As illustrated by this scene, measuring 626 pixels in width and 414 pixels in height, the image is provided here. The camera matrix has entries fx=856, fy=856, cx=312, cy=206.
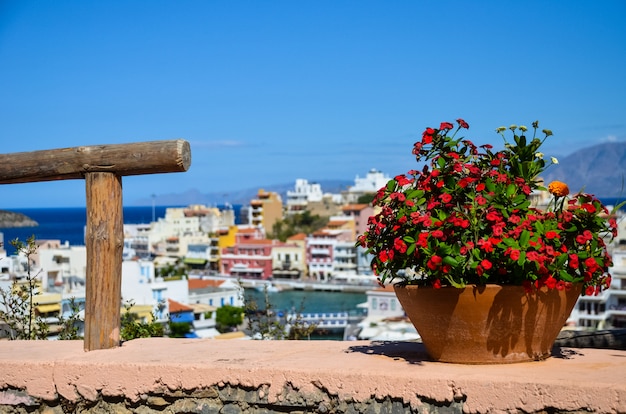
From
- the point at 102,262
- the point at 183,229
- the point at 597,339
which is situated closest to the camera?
the point at 102,262

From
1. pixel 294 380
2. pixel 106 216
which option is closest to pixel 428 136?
pixel 294 380

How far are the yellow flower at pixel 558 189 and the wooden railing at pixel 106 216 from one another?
4.77 ft

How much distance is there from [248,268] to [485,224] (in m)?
71.1

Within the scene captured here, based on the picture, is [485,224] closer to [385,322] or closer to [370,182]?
[385,322]

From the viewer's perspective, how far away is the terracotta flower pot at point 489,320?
2.62 meters

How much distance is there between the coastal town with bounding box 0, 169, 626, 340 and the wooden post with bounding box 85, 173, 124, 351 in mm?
1686

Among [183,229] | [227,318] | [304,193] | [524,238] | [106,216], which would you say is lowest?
[227,318]

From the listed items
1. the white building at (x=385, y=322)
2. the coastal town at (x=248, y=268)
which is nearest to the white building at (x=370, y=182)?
the coastal town at (x=248, y=268)

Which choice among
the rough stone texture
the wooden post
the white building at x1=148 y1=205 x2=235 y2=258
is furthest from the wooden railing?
the white building at x1=148 y1=205 x2=235 y2=258

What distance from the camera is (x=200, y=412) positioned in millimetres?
2955

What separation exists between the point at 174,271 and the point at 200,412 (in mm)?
71005

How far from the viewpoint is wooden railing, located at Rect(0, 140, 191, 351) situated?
346cm

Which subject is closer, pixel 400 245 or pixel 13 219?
pixel 400 245

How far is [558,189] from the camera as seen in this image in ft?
8.90
